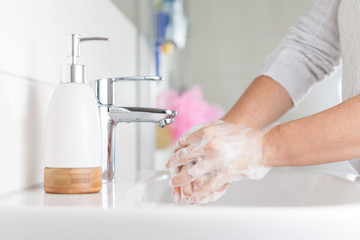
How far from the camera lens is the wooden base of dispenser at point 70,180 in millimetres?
566

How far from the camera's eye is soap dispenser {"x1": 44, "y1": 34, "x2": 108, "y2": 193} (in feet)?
1.85

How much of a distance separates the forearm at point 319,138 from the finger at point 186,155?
0.08 metres

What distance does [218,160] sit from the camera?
1.90ft

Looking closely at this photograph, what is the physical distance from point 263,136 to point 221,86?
2043 mm

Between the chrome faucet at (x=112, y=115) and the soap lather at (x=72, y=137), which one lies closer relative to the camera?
the soap lather at (x=72, y=137)

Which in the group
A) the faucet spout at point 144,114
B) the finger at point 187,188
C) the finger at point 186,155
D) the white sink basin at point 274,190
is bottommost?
the white sink basin at point 274,190

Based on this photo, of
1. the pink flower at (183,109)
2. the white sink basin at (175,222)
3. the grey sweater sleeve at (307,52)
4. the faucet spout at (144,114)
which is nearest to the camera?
the white sink basin at (175,222)

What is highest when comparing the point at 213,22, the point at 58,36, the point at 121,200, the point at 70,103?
the point at 213,22

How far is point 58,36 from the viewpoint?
729 millimetres

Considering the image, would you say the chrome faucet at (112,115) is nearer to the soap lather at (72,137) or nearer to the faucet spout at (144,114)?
the faucet spout at (144,114)

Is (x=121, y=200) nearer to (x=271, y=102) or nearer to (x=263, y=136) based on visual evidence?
(x=263, y=136)

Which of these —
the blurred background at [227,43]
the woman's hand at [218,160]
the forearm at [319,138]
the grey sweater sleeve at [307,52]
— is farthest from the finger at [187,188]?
the blurred background at [227,43]

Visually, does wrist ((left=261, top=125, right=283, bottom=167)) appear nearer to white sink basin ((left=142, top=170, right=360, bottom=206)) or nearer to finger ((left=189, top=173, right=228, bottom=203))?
finger ((left=189, top=173, right=228, bottom=203))

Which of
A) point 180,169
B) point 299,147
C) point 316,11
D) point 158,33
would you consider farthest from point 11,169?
point 158,33
